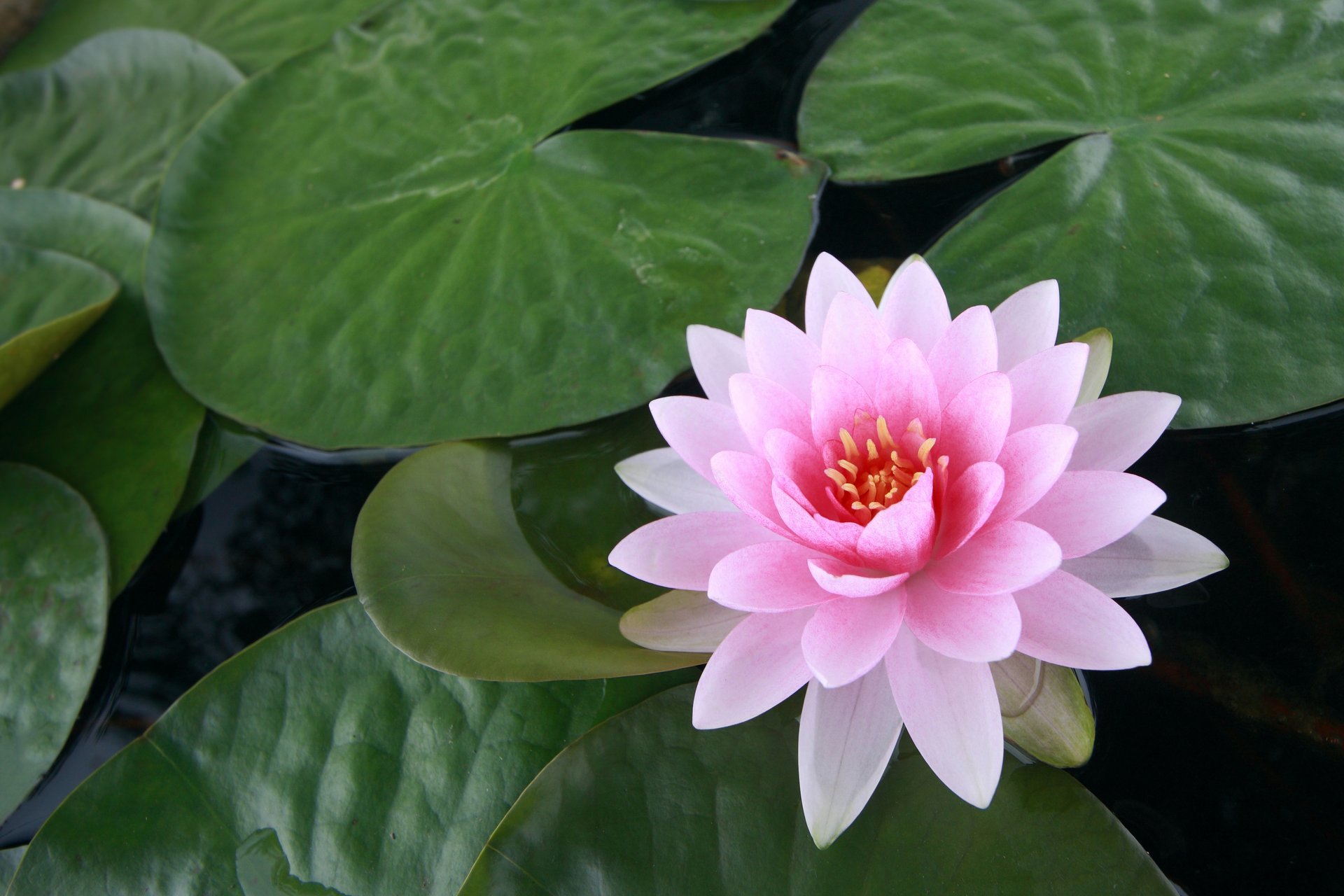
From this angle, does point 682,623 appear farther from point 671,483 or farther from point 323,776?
point 323,776

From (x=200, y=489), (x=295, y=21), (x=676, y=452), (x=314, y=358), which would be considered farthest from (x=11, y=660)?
(x=295, y=21)

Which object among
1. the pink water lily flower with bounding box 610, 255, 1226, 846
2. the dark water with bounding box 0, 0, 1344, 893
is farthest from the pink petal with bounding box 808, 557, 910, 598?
the dark water with bounding box 0, 0, 1344, 893

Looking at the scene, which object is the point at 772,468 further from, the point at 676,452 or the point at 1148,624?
the point at 1148,624

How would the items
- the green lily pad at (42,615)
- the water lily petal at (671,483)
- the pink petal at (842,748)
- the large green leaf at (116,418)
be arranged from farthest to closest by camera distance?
the large green leaf at (116,418), the green lily pad at (42,615), the water lily petal at (671,483), the pink petal at (842,748)

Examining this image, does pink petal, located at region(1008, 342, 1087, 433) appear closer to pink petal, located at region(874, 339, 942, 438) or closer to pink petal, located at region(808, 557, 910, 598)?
pink petal, located at region(874, 339, 942, 438)

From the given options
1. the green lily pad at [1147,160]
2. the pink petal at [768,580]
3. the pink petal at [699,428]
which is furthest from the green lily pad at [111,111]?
the pink petal at [768,580]

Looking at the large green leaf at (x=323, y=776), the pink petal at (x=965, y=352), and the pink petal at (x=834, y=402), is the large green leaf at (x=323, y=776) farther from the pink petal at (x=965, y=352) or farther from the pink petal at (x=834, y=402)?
the pink petal at (x=965, y=352)
